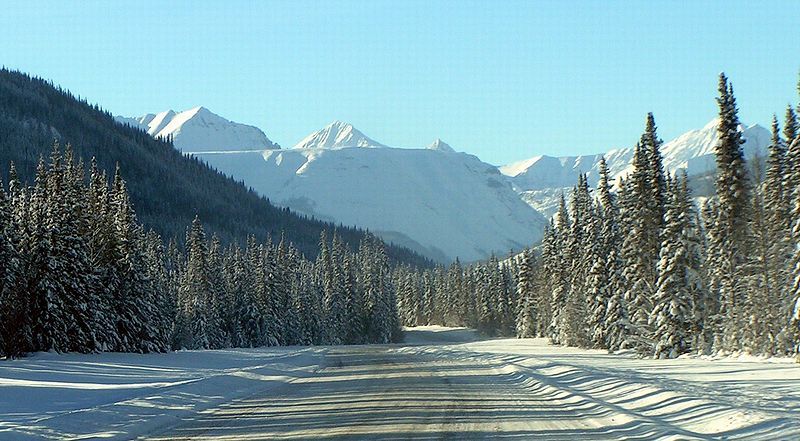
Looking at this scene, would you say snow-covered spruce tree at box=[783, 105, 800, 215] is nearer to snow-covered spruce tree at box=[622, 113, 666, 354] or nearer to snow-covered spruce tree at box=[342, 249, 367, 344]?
snow-covered spruce tree at box=[622, 113, 666, 354]

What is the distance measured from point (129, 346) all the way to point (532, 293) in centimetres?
6891

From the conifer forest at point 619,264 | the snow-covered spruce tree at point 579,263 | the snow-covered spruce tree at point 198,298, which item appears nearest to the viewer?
the conifer forest at point 619,264

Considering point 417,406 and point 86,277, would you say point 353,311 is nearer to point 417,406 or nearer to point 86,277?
point 86,277

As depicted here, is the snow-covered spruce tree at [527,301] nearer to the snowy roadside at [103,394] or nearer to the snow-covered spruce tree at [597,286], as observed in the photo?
the snow-covered spruce tree at [597,286]

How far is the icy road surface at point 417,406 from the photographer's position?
46.4 feet

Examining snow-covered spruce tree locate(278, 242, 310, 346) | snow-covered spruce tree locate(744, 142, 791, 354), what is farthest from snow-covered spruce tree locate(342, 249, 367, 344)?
snow-covered spruce tree locate(744, 142, 791, 354)

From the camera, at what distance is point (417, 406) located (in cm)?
1825

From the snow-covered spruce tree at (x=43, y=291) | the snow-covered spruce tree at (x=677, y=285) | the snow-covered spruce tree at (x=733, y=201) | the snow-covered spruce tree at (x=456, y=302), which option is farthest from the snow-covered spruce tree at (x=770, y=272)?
the snow-covered spruce tree at (x=456, y=302)

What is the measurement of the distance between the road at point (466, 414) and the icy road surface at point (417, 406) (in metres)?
0.03

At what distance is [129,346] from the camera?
175ft

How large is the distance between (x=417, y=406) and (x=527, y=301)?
315 ft

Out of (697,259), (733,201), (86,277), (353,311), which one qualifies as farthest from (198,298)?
(733,201)

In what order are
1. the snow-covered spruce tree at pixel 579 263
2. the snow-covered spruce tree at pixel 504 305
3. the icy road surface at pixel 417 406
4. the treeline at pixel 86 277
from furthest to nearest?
the snow-covered spruce tree at pixel 504 305 → the snow-covered spruce tree at pixel 579 263 → the treeline at pixel 86 277 → the icy road surface at pixel 417 406

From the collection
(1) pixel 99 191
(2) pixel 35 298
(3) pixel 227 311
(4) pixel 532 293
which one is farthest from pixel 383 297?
(2) pixel 35 298
